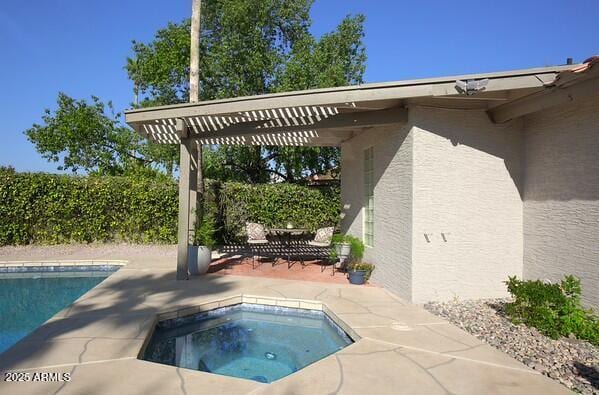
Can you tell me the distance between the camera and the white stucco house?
18.7 feet

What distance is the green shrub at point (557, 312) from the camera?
16.2 feet

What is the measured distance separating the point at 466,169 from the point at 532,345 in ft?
10.1

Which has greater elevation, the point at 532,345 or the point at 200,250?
the point at 200,250

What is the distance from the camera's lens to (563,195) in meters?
5.89

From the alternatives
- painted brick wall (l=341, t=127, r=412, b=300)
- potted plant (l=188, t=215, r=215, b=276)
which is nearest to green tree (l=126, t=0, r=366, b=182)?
painted brick wall (l=341, t=127, r=412, b=300)

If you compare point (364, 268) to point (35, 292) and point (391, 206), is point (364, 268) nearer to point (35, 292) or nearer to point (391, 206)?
point (391, 206)

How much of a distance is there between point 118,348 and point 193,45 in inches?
426

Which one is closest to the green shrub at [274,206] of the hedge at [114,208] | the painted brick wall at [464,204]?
the hedge at [114,208]

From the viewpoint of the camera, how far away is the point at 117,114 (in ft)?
86.5

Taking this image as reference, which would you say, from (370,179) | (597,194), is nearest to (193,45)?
(370,179)

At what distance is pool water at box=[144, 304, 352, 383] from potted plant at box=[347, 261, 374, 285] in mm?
1865

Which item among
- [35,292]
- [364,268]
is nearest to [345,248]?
[364,268]

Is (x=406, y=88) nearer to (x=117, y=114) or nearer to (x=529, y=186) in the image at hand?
(x=529, y=186)

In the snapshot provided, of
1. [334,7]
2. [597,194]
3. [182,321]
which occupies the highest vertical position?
[334,7]
